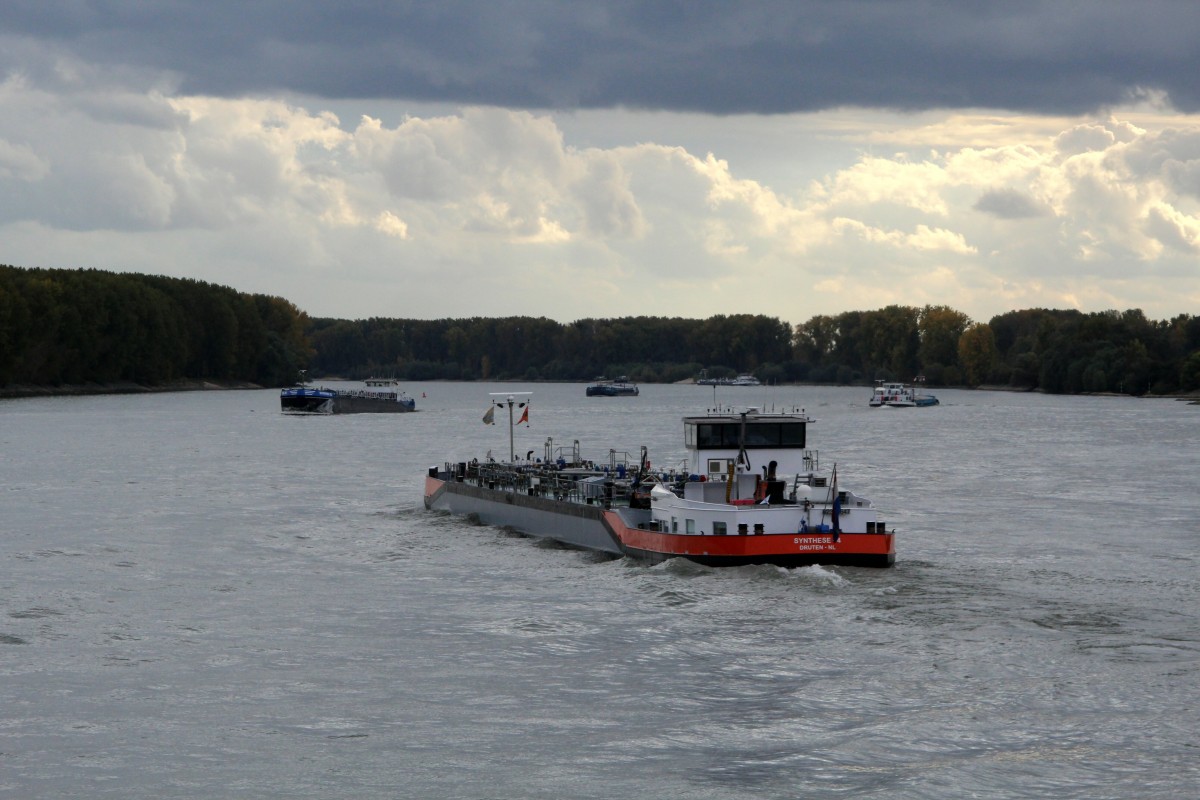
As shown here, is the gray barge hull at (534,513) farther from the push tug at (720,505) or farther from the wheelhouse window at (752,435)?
the wheelhouse window at (752,435)

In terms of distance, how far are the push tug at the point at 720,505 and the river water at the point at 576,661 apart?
842 millimetres

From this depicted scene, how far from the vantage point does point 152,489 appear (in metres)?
78.4

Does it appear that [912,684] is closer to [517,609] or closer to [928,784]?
[928,784]

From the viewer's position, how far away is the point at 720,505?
44781mm

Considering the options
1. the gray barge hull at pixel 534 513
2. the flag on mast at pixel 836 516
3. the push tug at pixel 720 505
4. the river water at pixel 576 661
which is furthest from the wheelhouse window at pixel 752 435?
the flag on mast at pixel 836 516

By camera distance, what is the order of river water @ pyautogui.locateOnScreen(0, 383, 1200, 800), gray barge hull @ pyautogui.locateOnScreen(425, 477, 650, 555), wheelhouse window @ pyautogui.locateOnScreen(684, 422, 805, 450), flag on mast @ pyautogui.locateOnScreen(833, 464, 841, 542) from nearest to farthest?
river water @ pyautogui.locateOnScreen(0, 383, 1200, 800)
flag on mast @ pyautogui.locateOnScreen(833, 464, 841, 542)
wheelhouse window @ pyautogui.locateOnScreen(684, 422, 805, 450)
gray barge hull @ pyautogui.locateOnScreen(425, 477, 650, 555)

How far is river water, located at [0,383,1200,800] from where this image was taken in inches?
1025

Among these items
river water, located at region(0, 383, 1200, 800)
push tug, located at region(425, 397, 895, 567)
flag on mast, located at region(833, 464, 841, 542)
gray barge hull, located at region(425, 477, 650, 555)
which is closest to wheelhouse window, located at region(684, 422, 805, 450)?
push tug, located at region(425, 397, 895, 567)

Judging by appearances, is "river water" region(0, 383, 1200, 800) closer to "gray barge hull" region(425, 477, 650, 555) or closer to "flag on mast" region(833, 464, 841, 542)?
"gray barge hull" region(425, 477, 650, 555)

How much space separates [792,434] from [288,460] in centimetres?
6080

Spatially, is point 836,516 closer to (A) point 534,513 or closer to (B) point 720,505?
(B) point 720,505

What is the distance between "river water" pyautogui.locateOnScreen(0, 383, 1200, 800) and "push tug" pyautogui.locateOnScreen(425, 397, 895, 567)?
84 centimetres

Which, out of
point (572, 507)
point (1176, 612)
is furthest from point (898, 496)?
point (1176, 612)

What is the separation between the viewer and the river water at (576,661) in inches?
1025
